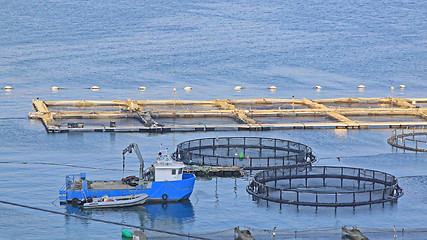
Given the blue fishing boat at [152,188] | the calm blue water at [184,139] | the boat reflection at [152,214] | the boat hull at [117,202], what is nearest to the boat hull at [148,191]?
the blue fishing boat at [152,188]

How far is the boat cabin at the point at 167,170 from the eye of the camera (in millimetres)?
81562

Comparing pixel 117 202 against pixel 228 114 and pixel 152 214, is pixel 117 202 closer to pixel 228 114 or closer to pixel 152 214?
pixel 152 214

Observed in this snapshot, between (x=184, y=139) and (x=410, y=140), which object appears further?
(x=184, y=139)

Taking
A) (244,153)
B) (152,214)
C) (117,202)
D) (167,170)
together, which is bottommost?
(152,214)

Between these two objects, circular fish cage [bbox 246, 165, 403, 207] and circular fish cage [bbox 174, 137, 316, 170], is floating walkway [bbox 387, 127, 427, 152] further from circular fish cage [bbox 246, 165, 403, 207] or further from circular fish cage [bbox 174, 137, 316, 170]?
circular fish cage [bbox 246, 165, 403, 207]

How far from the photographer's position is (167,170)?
268 feet

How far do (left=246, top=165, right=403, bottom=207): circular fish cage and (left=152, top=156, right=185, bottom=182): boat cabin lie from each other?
7.86m

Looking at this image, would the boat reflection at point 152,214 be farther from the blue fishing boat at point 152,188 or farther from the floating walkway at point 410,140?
the floating walkway at point 410,140

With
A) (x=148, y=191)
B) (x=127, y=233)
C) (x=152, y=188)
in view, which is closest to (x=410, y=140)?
(x=152, y=188)

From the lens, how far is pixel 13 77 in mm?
171625

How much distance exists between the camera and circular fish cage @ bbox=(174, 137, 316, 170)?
313 ft

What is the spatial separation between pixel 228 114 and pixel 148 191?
50429 millimetres

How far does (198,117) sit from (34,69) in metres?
63.4

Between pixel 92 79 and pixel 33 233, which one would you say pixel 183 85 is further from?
pixel 33 233
